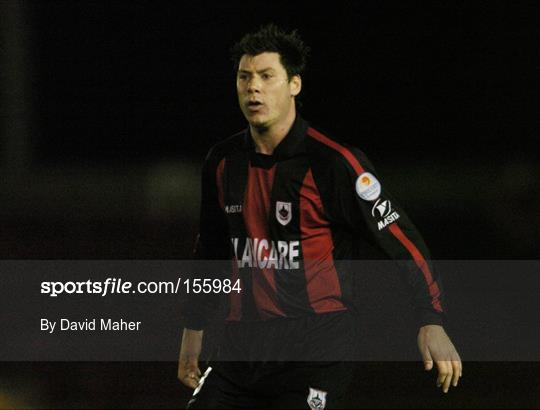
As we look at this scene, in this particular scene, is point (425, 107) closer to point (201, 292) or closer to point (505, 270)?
point (505, 270)

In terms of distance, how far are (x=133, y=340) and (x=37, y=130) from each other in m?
5.60

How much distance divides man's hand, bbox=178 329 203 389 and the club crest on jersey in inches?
28.5

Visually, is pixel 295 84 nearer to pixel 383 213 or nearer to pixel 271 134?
pixel 271 134

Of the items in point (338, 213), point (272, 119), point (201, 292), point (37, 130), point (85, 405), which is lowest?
point (85, 405)

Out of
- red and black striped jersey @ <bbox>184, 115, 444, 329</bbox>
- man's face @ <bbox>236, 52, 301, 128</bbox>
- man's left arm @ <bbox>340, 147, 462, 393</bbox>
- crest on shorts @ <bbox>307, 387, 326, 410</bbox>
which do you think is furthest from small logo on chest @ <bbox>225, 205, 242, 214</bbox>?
crest on shorts @ <bbox>307, 387, 326, 410</bbox>

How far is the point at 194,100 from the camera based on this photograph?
15.2 meters

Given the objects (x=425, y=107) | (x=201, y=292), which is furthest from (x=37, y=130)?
(x=201, y=292)

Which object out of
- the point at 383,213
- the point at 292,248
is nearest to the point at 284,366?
the point at 292,248

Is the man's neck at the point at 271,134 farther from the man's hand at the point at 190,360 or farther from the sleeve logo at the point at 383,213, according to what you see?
the man's hand at the point at 190,360

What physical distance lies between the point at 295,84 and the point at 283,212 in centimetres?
54

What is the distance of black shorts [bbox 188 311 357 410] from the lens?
3846mm

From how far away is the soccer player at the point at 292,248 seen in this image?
12.8 feet

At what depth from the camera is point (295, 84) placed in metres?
4.17

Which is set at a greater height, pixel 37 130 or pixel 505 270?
pixel 37 130
